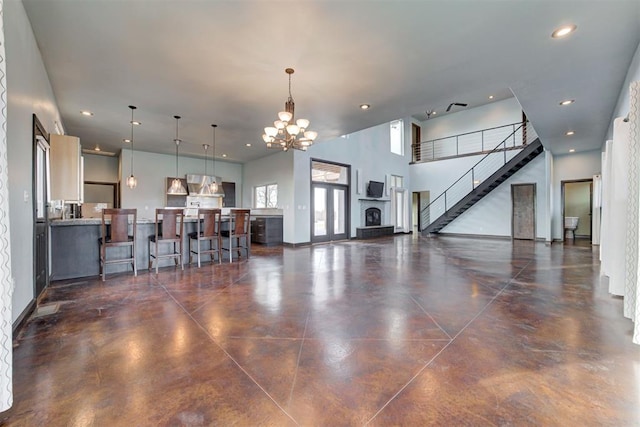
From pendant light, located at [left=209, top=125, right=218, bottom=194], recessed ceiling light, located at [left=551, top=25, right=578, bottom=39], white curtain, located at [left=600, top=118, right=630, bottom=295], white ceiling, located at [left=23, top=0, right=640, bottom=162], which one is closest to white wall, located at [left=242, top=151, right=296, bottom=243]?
pendant light, located at [left=209, top=125, right=218, bottom=194]

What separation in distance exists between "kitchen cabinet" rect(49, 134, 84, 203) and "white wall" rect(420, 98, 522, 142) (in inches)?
504

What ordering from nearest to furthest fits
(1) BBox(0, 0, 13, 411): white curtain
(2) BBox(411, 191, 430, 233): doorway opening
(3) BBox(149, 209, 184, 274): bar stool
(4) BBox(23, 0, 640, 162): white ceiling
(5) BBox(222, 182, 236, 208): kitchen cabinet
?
(1) BBox(0, 0, 13, 411): white curtain, (4) BBox(23, 0, 640, 162): white ceiling, (3) BBox(149, 209, 184, 274): bar stool, (5) BBox(222, 182, 236, 208): kitchen cabinet, (2) BBox(411, 191, 430, 233): doorway opening

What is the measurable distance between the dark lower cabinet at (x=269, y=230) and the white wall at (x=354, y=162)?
67 centimetres

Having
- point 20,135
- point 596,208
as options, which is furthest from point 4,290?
point 596,208

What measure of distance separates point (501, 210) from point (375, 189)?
4.54m

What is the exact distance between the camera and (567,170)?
9.04 meters

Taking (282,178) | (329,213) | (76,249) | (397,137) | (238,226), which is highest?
(397,137)

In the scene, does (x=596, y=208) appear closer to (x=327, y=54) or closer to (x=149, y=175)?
(x=327, y=54)

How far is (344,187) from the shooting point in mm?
9805

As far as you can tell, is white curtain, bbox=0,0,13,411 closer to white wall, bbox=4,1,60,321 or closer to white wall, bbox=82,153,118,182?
white wall, bbox=4,1,60,321

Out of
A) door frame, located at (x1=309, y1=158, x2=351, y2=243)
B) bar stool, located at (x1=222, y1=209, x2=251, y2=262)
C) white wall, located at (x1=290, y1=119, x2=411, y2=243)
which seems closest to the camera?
bar stool, located at (x1=222, y1=209, x2=251, y2=262)

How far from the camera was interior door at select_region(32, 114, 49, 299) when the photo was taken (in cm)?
313

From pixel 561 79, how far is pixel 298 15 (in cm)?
390

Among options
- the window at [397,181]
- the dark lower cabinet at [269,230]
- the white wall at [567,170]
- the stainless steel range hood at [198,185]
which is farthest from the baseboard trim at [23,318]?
the white wall at [567,170]
